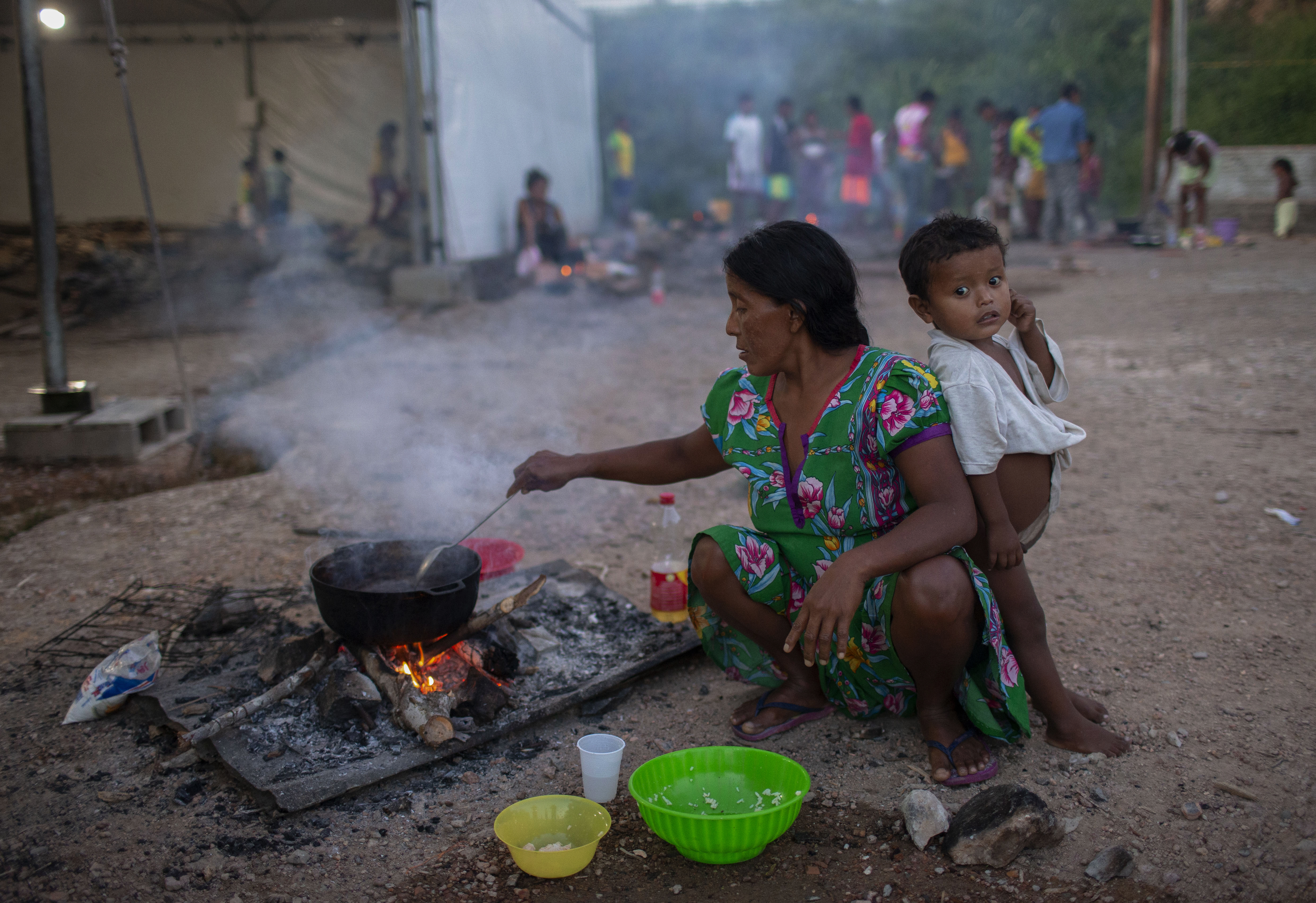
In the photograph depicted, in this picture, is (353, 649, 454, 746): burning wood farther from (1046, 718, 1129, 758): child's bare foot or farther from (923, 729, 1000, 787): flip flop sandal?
(1046, 718, 1129, 758): child's bare foot

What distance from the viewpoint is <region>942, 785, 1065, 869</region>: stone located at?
6.47 feet

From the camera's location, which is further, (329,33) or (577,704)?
(329,33)

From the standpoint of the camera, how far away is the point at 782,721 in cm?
253

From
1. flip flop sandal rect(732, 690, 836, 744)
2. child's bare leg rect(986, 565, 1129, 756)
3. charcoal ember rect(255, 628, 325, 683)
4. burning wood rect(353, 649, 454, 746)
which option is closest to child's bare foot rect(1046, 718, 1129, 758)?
child's bare leg rect(986, 565, 1129, 756)

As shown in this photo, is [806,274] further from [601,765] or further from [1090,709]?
[1090,709]

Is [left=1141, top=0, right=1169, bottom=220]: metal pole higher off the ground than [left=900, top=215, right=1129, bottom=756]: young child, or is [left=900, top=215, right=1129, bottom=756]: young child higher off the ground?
[left=1141, top=0, right=1169, bottom=220]: metal pole

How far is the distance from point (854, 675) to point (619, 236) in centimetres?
1258

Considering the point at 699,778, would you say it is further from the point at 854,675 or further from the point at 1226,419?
the point at 1226,419

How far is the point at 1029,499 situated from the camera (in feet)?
7.66

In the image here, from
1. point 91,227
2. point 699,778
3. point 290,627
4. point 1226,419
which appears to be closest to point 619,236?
point 91,227

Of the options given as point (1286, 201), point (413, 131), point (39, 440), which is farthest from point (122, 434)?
point (1286, 201)

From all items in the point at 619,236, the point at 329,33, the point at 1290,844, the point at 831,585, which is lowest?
the point at 1290,844

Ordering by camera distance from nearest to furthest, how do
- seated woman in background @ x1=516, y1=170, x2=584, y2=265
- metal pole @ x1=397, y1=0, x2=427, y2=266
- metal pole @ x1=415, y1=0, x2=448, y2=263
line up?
metal pole @ x1=397, y1=0, x2=427, y2=266, metal pole @ x1=415, y1=0, x2=448, y2=263, seated woman in background @ x1=516, y1=170, x2=584, y2=265

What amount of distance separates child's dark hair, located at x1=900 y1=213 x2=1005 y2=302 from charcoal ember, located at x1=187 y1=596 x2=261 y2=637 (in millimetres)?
2374
